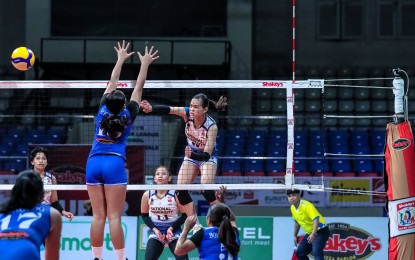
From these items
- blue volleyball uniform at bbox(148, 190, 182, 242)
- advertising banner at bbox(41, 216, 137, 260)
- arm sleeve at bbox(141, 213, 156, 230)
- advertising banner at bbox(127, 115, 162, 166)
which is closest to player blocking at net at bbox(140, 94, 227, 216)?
blue volleyball uniform at bbox(148, 190, 182, 242)

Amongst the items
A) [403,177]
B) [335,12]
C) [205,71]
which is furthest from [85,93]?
[403,177]

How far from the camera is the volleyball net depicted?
17469mm

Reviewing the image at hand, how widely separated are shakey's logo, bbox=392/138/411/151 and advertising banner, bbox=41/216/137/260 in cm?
657

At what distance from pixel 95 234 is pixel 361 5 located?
16818 millimetres

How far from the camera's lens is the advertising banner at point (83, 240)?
15742mm

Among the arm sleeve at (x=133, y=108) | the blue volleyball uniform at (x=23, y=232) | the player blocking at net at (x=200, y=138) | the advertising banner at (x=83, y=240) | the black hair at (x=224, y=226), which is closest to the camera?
the blue volleyball uniform at (x=23, y=232)

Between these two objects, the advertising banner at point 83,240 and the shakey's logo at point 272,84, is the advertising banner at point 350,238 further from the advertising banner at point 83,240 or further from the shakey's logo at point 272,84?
the shakey's logo at point 272,84

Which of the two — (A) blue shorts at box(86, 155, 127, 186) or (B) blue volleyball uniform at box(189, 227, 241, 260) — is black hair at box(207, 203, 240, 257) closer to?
(B) blue volleyball uniform at box(189, 227, 241, 260)

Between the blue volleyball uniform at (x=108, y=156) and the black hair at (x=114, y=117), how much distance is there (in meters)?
0.04

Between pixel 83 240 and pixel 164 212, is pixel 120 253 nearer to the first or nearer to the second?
pixel 164 212

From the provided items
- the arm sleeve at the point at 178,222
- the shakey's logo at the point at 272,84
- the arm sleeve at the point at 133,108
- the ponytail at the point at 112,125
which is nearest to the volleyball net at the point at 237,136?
the arm sleeve at the point at 178,222

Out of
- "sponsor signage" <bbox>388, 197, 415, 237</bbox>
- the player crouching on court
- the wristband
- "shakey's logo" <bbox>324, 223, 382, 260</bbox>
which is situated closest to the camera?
"sponsor signage" <bbox>388, 197, 415, 237</bbox>

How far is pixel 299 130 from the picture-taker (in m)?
21.2

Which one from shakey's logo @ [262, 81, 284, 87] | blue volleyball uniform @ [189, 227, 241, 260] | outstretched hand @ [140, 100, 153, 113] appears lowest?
blue volleyball uniform @ [189, 227, 241, 260]
